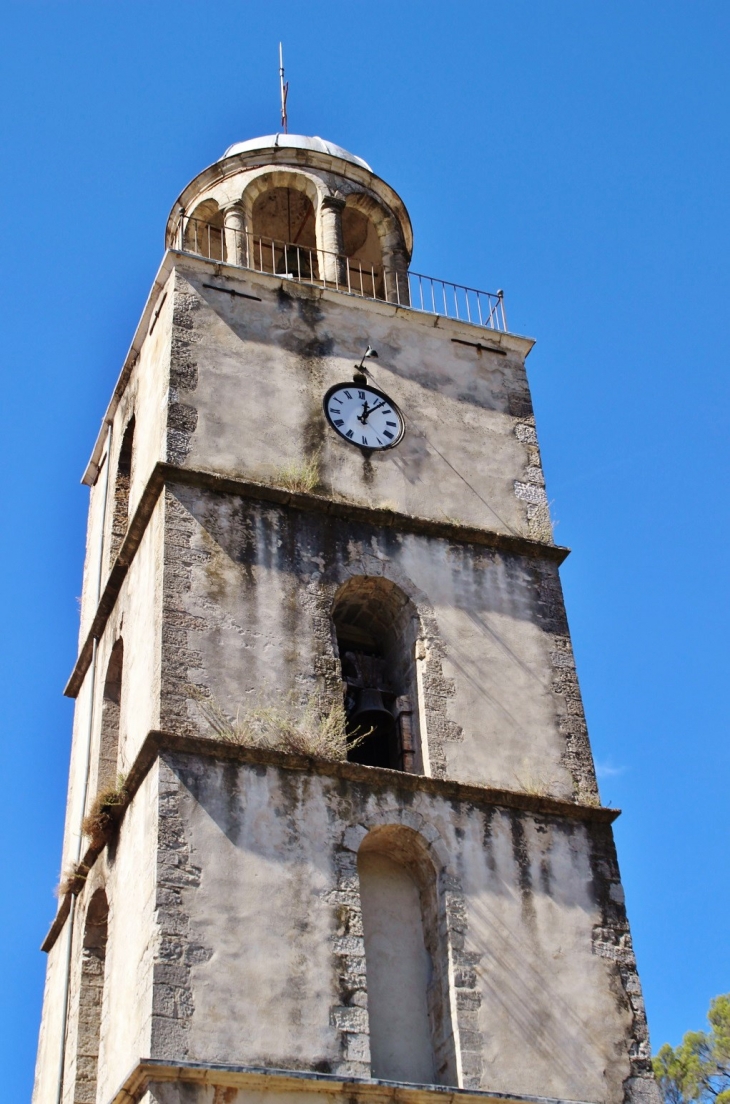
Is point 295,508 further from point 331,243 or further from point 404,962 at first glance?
point 331,243

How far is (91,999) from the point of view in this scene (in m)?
14.1

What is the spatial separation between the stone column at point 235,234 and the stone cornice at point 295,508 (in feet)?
12.3

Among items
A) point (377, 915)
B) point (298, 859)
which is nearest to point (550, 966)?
point (377, 915)

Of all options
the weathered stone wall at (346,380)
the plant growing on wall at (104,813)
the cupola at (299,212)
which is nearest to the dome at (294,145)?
the cupola at (299,212)

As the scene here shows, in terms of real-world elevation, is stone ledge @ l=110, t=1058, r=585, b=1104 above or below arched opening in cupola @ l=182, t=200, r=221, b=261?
below

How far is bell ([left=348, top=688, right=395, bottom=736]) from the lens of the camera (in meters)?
14.5

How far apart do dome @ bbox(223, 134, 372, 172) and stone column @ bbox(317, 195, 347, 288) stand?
820mm

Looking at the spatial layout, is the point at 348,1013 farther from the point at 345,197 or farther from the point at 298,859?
the point at 345,197

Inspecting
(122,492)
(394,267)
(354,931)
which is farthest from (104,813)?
(394,267)

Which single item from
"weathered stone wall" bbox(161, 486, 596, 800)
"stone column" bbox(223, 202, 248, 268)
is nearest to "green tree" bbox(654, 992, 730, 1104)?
"weathered stone wall" bbox(161, 486, 596, 800)

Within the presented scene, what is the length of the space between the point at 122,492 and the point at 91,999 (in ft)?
19.6

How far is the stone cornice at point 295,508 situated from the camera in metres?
14.8

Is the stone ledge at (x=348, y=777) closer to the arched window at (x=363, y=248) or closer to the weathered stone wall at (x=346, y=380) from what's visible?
the weathered stone wall at (x=346, y=380)

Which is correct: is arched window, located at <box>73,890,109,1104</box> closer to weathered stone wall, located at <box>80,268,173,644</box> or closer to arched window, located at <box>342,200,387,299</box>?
weathered stone wall, located at <box>80,268,173,644</box>
